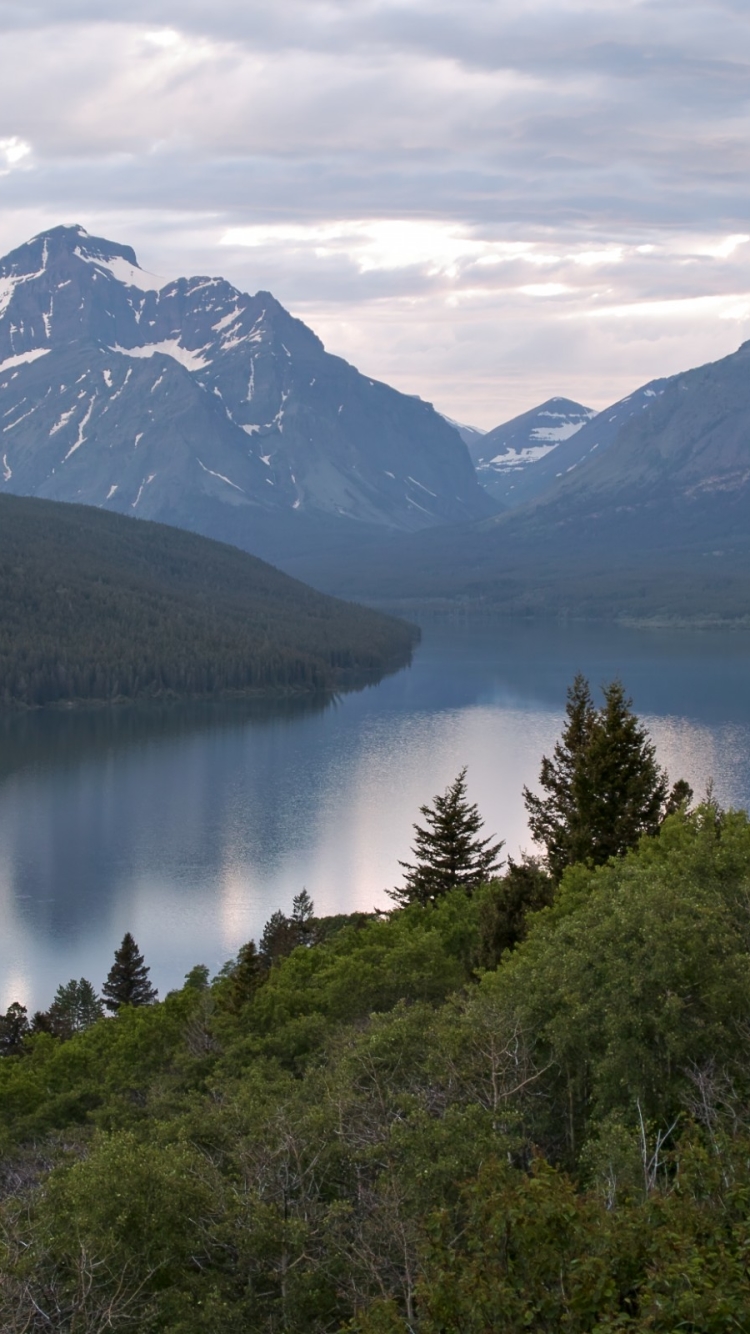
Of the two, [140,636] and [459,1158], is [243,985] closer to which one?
[459,1158]

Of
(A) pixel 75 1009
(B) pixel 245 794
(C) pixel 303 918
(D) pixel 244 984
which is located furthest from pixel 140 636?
(D) pixel 244 984

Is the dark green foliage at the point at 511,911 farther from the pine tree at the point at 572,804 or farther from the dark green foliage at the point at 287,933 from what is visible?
the dark green foliage at the point at 287,933

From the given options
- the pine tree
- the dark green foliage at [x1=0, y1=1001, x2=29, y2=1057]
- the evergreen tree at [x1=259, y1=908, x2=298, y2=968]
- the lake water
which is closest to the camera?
the pine tree

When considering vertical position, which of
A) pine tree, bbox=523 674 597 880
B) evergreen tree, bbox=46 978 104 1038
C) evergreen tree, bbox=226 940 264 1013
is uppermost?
pine tree, bbox=523 674 597 880

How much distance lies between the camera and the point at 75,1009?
47.1 metres

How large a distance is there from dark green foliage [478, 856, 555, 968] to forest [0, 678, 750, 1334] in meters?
2.86

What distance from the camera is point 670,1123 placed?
701 inches

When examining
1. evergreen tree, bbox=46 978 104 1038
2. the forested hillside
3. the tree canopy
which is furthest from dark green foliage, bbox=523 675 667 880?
evergreen tree, bbox=46 978 104 1038

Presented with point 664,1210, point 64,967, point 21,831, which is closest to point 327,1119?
point 664,1210

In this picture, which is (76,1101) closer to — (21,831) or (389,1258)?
(389,1258)

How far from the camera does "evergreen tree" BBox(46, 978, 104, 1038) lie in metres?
45.8

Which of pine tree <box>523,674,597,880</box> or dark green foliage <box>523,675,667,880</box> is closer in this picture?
dark green foliage <box>523,675,667,880</box>

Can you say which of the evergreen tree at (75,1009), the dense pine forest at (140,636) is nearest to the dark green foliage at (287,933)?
the evergreen tree at (75,1009)

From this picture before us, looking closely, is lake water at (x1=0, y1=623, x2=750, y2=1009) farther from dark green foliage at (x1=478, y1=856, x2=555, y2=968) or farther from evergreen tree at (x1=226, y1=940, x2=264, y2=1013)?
dark green foliage at (x1=478, y1=856, x2=555, y2=968)
